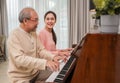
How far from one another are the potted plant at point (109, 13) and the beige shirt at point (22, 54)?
2.65 ft

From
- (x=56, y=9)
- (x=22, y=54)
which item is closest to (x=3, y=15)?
(x=56, y=9)

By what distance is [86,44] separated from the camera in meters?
1.38

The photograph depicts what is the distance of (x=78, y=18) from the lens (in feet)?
19.5

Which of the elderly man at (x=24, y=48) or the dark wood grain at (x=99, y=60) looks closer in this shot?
the dark wood grain at (x=99, y=60)

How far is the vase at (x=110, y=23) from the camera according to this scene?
137 centimetres

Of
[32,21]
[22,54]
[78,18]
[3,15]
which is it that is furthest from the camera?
[3,15]

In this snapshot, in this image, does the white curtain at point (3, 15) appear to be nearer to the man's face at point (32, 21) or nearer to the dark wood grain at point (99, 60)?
the man's face at point (32, 21)

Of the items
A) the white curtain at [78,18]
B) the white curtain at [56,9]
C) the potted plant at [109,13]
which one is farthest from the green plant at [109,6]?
the white curtain at [56,9]

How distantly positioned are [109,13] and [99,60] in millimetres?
293

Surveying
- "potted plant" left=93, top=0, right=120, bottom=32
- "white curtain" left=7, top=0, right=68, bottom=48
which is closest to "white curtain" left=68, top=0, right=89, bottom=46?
"white curtain" left=7, top=0, right=68, bottom=48

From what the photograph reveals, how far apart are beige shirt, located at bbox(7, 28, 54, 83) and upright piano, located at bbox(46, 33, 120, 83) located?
666 mm

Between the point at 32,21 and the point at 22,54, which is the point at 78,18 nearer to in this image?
the point at 32,21

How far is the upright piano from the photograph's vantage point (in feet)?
4.39

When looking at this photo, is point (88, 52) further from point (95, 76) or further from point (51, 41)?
point (51, 41)
